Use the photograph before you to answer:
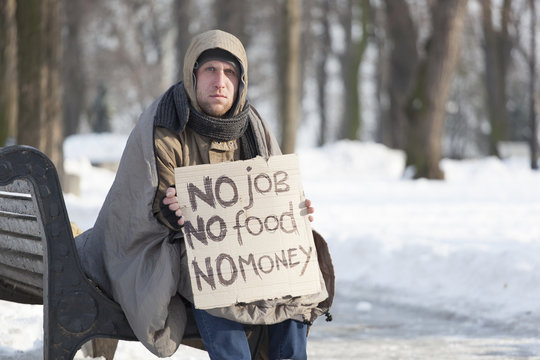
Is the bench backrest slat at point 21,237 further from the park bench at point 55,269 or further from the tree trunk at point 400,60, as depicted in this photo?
the tree trunk at point 400,60

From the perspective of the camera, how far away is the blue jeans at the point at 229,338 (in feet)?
11.9

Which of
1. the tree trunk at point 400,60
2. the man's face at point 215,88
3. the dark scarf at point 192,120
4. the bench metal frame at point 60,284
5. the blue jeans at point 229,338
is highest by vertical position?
the tree trunk at point 400,60

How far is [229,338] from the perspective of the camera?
3637 mm

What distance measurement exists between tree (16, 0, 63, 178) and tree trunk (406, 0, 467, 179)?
8.48m

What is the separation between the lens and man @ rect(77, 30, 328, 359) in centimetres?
358

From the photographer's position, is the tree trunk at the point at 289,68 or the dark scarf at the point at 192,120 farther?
the tree trunk at the point at 289,68

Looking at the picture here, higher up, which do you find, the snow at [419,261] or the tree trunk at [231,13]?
the tree trunk at [231,13]

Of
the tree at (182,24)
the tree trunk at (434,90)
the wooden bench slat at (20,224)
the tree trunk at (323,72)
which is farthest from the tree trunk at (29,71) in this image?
the tree trunk at (323,72)

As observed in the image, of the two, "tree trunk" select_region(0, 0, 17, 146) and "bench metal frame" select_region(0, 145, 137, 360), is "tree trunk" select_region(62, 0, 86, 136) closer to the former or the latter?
"tree trunk" select_region(0, 0, 17, 146)

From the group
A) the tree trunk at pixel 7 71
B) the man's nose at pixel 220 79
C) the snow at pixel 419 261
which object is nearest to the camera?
the man's nose at pixel 220 79

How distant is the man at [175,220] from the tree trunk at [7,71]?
13.5 metres

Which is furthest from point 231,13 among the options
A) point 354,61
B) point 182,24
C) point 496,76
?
point 496,76

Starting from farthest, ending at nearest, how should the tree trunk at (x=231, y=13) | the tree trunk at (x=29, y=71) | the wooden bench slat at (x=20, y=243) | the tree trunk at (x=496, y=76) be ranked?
the tree trunk at (x=496, y=76) < the tree trunk at (x=231, y=13) < the tree trunk at (x=29, y=71) < the wooden bench slat at (x=20, y=243)

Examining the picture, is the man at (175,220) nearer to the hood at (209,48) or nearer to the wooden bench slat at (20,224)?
the hood at (209,48)
